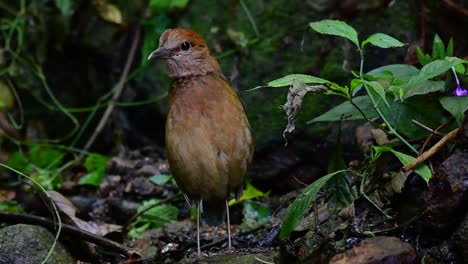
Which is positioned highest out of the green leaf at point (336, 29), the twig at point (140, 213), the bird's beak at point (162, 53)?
the green leaf at point (336, 29)

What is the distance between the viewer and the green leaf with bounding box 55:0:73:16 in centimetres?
671

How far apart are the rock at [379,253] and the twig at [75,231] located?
139 centimetres

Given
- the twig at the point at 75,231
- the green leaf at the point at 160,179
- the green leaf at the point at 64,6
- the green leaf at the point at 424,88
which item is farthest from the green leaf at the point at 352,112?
the green leaf at the point at 64,6

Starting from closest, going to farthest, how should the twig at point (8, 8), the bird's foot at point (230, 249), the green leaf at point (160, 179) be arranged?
the bird's foot at point (230, 249) → the green leaf at point (160, 179) → the twig at point (8, 8)

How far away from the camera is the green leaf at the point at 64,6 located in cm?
671

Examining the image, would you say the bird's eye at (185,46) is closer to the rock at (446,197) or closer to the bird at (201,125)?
the bird at (201,125)

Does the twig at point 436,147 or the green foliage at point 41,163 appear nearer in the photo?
the twig at point 436,147

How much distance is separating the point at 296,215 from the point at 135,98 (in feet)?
11.0

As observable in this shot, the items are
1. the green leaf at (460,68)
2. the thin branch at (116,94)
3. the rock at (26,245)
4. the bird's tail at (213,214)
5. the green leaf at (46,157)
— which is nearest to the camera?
the green leaf at (460,68)

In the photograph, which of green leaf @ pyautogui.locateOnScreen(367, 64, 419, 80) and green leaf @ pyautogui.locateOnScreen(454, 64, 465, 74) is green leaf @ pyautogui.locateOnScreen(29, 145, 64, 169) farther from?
green leaf @ pyautogui.locateOnScreen(454, 64, 465, 74)

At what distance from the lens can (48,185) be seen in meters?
5.94

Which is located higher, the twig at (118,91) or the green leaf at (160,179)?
the twig at (118,91)

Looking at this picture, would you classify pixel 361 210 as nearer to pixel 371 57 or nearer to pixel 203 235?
pixel 203 235

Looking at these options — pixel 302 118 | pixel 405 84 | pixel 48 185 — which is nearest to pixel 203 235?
pixel 302 118
